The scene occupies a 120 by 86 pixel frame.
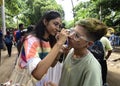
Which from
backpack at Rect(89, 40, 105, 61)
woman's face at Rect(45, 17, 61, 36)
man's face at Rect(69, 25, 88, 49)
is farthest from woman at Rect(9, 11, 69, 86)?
backpack at Rect(89, 40, 105, 61)

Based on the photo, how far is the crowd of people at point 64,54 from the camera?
2709 mm

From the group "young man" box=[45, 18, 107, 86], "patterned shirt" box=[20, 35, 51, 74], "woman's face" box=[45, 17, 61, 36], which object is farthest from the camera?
"woman's face" box=[45, 17, 61, 36]

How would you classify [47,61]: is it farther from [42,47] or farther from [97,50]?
[97,50]

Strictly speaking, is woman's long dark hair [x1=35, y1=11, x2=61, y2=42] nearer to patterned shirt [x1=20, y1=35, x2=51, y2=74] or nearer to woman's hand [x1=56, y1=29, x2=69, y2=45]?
patterned shirt [x1=20, y1=35, x2=51, y2=74]

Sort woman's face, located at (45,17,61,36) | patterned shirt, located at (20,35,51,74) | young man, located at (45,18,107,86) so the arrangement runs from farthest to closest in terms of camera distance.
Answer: woman's face, located at (45,17,61,36), patterned shirt, located at (20,35,51,74), young man, located at (45,18,107,86)

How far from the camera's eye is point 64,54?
3.15 metres

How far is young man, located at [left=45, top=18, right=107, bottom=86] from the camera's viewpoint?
2.68 meters

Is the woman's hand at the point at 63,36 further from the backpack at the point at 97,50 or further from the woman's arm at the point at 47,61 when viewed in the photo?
the backpack at the point at 97,50

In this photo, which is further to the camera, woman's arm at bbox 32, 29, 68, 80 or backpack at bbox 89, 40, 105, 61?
backpack at bbox 89, 40, 105, 61

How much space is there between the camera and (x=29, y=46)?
2.95 meters

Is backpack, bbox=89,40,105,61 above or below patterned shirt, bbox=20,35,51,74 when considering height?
below

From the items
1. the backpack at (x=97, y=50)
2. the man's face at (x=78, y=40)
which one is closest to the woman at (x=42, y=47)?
the man's face at (x=78, y=40)

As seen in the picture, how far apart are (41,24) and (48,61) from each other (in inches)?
23.9

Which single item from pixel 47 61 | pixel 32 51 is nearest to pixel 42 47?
pixel 32 51
